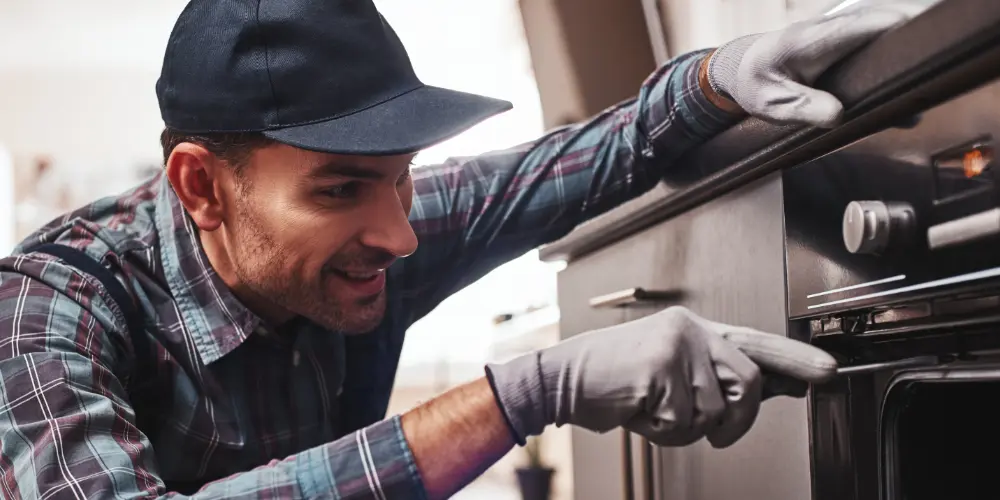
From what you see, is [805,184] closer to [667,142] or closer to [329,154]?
[667,142]

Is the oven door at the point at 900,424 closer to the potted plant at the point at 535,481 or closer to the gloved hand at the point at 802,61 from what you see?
the gloved hand at the point at 802,61

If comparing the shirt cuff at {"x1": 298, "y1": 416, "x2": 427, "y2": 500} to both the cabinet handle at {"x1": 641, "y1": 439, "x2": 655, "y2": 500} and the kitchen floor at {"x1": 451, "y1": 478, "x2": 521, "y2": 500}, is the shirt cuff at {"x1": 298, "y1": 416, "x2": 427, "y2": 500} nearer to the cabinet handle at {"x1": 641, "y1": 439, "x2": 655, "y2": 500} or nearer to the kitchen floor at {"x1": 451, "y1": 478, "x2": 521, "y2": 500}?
the cabinet handle at {"x1": 641, "y1": 439, "x2": 655, "y2": 500}

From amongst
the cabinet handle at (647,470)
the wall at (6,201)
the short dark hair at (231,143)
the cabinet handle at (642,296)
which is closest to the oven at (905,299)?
the cabinet handle at (642,296)

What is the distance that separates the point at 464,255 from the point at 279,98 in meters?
0.36

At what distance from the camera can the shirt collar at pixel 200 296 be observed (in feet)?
2.99

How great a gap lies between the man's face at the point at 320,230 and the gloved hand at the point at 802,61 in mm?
343

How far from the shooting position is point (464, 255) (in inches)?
43.4

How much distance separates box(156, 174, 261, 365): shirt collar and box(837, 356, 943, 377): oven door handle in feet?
1.99

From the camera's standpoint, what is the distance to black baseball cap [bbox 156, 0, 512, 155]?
0.81 m

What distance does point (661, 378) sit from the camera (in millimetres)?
645

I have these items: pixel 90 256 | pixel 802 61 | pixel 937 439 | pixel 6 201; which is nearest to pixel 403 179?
pixel 90 256

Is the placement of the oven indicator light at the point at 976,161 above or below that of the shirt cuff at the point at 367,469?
above

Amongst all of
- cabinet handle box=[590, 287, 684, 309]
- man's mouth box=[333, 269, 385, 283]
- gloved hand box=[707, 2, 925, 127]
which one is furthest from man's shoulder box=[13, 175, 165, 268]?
gloved hand box=[707, 2, 925, 127]

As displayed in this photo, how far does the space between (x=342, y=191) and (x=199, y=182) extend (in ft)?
0.59
